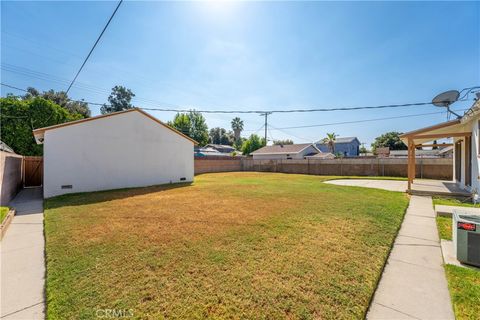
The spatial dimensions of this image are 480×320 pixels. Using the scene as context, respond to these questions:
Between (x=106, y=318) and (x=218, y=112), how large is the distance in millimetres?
16779

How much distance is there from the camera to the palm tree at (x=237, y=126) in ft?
206

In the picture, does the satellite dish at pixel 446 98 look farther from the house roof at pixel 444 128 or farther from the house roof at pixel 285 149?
the house roof at pixel 285 149

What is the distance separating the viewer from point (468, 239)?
3.11 m

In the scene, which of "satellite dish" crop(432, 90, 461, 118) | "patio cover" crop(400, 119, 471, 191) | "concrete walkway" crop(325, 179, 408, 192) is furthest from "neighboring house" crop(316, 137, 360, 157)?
"satellite dish" crop(432, 90, 461, 118)

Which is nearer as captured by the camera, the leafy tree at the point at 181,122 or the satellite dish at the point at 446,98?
the satellite dish at the point at 446,98

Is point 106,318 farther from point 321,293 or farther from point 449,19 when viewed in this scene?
point 449,19

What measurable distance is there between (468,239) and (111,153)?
1239 centimetres

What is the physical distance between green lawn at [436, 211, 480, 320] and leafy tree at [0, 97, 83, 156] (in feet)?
84.0

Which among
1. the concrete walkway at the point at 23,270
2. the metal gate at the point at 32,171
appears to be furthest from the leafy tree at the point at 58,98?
the concrete walkway at the point at 23,270

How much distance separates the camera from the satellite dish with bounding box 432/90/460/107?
8691mm

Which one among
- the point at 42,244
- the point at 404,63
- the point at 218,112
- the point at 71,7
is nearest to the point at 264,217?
the point at 42,244

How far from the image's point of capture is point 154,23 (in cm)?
704

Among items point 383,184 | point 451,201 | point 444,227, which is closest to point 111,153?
point 444,227

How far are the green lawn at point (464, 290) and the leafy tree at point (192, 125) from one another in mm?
36565
